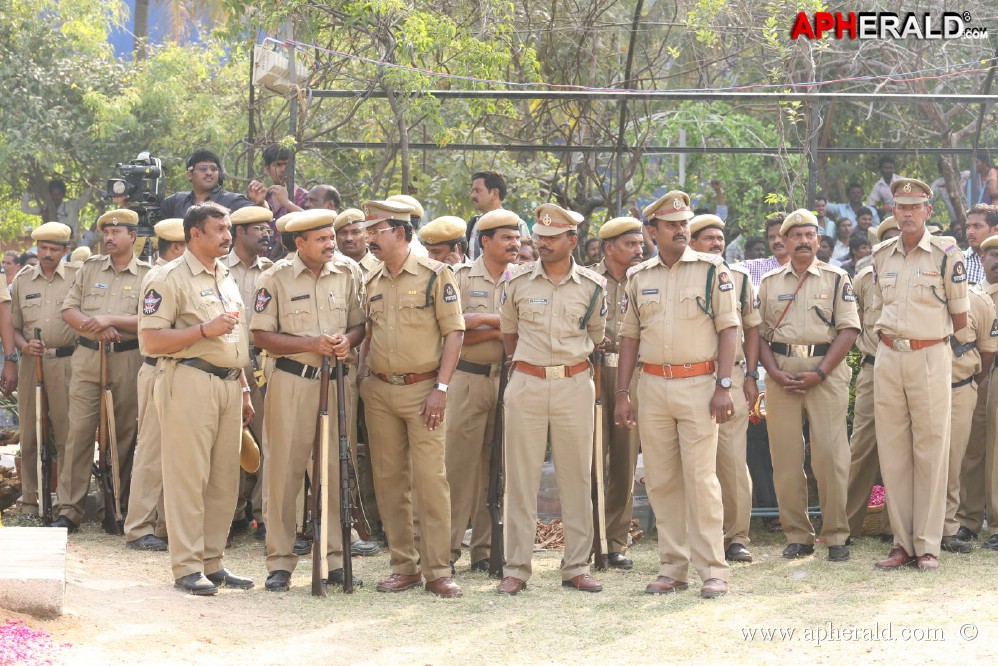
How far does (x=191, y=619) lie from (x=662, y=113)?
904 centimetres

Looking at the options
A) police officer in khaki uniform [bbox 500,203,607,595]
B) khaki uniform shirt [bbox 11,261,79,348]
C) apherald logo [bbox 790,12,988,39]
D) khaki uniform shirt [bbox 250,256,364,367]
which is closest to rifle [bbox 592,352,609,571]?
police officer in khaki uniform [bbox 500,203,607,595]

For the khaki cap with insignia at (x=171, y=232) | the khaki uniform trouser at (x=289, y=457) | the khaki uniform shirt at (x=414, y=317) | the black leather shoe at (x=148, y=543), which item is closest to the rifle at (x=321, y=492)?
the khaki uniform trouser at (x=289, y=457)

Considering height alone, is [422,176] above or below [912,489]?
above

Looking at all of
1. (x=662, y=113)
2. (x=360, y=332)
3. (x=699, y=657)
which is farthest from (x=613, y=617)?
(x=662, y=113)

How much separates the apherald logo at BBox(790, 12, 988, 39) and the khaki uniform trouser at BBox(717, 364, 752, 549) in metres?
7.18

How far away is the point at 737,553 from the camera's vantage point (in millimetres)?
8008

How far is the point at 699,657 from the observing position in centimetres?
566

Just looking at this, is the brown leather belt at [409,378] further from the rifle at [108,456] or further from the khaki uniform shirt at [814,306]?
the rifle at [108,456]

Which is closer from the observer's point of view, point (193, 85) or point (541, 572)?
point (541, 572)

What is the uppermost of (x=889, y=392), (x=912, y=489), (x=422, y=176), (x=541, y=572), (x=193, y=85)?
(x=193, y=85)

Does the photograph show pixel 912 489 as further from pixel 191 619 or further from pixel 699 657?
pixel 191 619

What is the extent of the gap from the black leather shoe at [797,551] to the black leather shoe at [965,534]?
104cm

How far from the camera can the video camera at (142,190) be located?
9648 mm

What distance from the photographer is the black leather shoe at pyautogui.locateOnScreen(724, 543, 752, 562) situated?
7.98 m
